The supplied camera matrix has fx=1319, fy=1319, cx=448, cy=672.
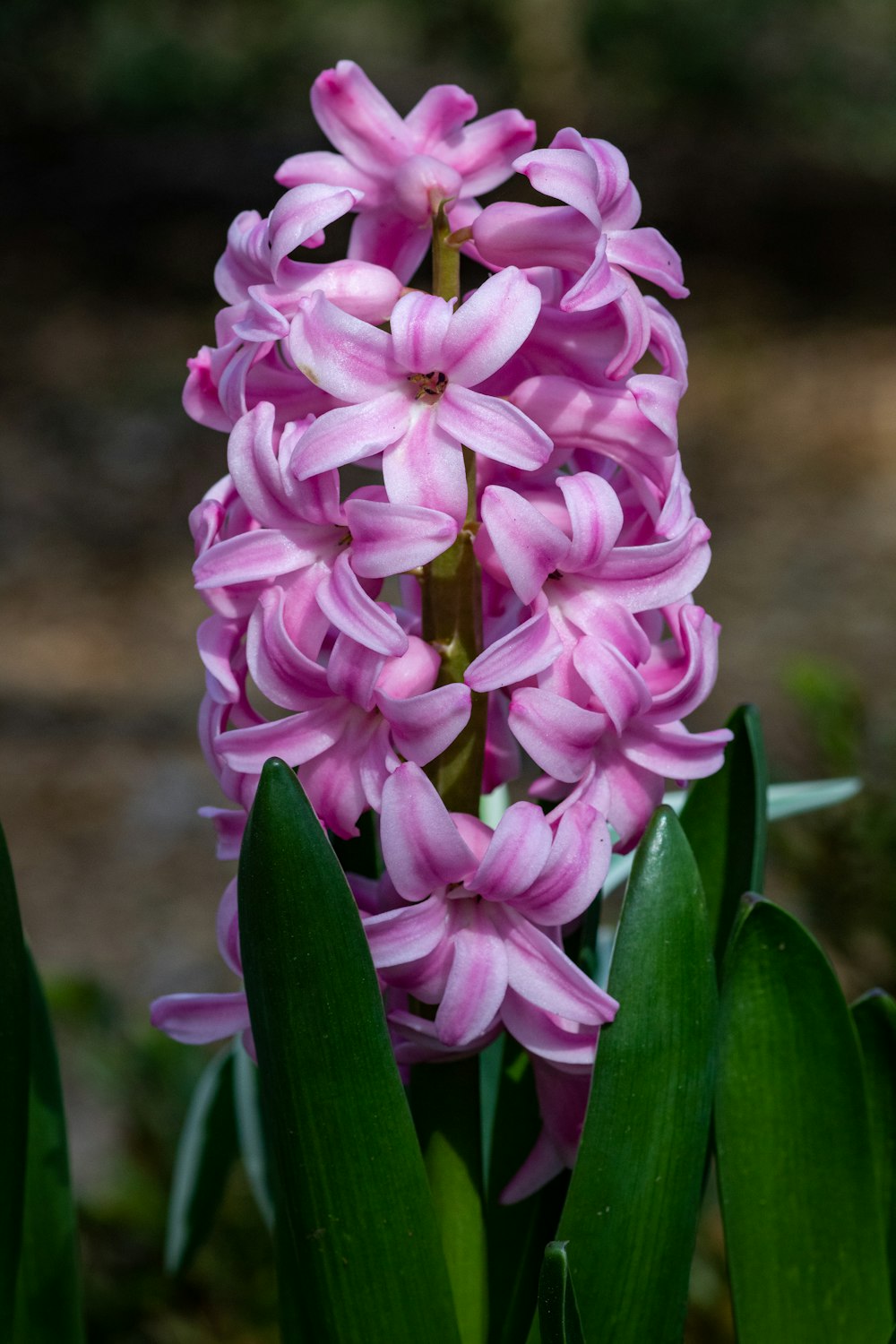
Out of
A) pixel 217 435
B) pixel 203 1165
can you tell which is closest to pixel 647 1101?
pixel 203 1165

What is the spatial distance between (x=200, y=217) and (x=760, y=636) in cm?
364

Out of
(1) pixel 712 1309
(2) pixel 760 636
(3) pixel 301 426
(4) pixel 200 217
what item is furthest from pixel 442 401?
(4) pixel 200 217

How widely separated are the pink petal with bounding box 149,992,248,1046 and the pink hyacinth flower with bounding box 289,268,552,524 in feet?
0.86

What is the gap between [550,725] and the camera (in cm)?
57

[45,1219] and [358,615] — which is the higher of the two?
[358,615]

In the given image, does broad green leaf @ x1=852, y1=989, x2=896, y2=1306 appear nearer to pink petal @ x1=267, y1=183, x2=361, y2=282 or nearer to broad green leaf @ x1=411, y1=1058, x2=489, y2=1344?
broad green leaf @ x1=411, y1=1058, x2=489, y2=1344

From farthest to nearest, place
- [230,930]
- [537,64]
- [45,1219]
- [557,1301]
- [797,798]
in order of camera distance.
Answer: [537,64] → [797,798] → [45,1219] → [230,930] → [557,1301]

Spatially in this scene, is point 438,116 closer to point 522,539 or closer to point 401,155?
point 401,155

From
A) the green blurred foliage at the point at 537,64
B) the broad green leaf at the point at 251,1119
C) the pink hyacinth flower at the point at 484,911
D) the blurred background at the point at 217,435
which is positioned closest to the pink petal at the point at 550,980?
the pink hyacinth flower at the point at 484,911

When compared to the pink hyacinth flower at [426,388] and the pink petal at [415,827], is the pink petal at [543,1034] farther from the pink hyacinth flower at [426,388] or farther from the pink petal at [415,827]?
the pink hyacinth flower at [426,388]

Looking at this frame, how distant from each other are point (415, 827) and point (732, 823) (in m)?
0.24

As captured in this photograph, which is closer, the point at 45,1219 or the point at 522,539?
the point at 522,539

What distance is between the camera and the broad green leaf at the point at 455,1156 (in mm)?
652

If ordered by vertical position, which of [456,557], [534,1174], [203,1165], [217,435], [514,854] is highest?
[456,557]
